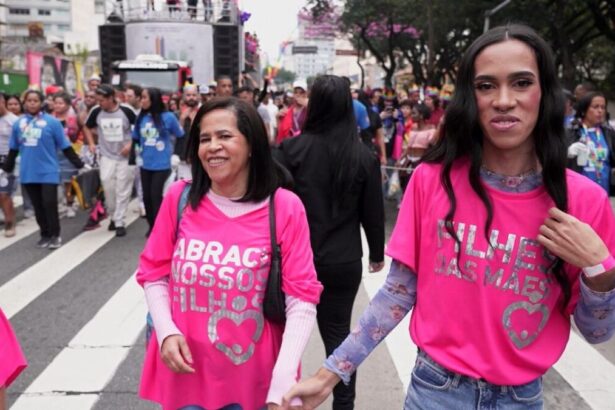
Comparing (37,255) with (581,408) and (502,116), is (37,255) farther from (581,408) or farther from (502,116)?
(502,116)

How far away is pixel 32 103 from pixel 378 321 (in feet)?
21.6

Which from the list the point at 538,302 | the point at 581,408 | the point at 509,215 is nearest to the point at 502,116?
the point at 509,215

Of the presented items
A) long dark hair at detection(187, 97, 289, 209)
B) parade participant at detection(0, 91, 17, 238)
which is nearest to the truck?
parade participant at detection(0, 91, 17, 238)

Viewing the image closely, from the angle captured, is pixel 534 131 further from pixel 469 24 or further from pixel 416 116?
pixel 469 24

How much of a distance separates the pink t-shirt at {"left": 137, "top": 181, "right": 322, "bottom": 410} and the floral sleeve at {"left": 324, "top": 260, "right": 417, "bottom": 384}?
0.35m

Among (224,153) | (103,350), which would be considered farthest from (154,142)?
(224,153)

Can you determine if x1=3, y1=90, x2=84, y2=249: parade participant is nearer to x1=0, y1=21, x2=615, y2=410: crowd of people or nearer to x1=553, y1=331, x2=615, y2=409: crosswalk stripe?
x1=0, y1=21, x2=615, y2=410: crowd of people

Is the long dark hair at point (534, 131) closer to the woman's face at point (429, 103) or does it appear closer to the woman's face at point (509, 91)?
the woman's face at point (509, 91)

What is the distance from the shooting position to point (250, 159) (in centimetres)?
232

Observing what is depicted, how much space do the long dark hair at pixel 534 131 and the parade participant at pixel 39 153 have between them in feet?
21.7

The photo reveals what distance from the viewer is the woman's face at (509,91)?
1.66m

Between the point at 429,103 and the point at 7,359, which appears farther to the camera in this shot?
the point at 429,103

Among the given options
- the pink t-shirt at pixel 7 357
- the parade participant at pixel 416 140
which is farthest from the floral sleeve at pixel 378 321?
the parade participant at pixel 416 140

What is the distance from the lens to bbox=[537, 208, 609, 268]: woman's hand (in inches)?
61.3
